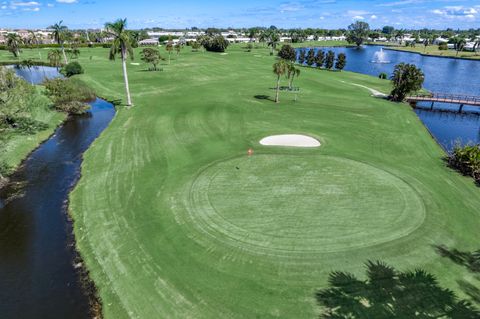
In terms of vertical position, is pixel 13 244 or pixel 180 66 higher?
pixel 180 66

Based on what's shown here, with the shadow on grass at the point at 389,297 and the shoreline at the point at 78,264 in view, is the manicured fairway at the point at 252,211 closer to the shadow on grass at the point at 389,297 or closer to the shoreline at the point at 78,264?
the shoreline at the point at 78,264

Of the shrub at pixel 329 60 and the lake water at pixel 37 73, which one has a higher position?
the shrub at pixel 329 60

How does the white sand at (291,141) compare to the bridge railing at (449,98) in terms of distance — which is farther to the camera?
the bridge railing at (449,98)

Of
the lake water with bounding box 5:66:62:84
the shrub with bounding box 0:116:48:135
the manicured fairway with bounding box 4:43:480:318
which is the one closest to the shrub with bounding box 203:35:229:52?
the lake water with bounding box 5:66:62:84

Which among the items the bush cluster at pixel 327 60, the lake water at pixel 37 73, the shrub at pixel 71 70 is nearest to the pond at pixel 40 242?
the shrub at pixel 71 70

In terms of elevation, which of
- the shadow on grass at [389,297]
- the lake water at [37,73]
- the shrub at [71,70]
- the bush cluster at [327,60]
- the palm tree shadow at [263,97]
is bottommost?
the shadow on grass at [389,297]

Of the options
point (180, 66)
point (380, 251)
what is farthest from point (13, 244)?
point (180, 66)

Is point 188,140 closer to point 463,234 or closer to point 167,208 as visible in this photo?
point 167,208
